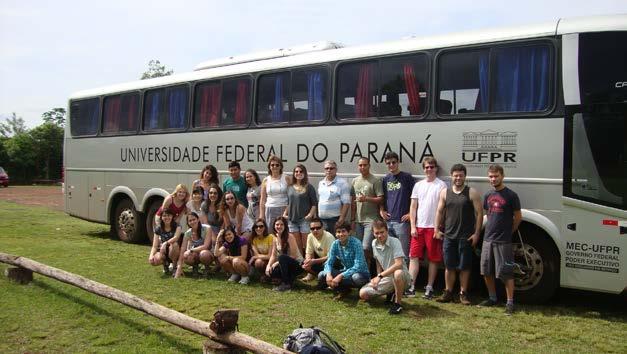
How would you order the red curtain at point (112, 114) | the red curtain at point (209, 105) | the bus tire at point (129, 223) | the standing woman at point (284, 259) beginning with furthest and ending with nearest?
the red curtain at point (112, 114) < the bus tire at point (129, 223) < the red curtain at point (209, 105) < the standing woman at point (284, 259)

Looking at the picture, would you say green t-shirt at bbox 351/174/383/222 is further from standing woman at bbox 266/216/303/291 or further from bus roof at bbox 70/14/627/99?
bus roof at bbox 70/14/627/99

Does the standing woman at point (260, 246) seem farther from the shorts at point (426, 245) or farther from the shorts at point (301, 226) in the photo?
the shorts at point (426, 245)

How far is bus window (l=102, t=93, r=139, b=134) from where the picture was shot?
39.7ft

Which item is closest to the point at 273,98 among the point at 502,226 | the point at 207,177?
the point at 207,177

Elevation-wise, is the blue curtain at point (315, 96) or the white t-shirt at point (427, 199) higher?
the blue curtain at point (315, 96)

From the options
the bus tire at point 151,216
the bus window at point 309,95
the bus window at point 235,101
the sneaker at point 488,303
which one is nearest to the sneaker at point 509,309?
the sneaker at point 488,303

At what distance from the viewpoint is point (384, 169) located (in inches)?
314

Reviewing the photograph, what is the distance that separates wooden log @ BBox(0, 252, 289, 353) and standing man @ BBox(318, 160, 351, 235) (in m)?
2.97

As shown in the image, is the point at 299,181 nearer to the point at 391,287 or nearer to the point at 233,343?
the point at 391,287

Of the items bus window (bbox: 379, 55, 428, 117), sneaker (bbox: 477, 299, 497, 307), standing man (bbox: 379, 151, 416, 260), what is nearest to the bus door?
sneaker (bbox: 477, 299, 497, 307)

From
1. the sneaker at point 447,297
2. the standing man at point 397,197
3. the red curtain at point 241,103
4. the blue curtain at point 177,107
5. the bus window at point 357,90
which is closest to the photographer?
the sneaker at point 447,297

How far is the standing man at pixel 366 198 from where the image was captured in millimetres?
7762

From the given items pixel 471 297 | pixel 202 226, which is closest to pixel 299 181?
pixel 202 226

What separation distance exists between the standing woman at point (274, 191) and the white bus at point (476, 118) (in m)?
0.46
